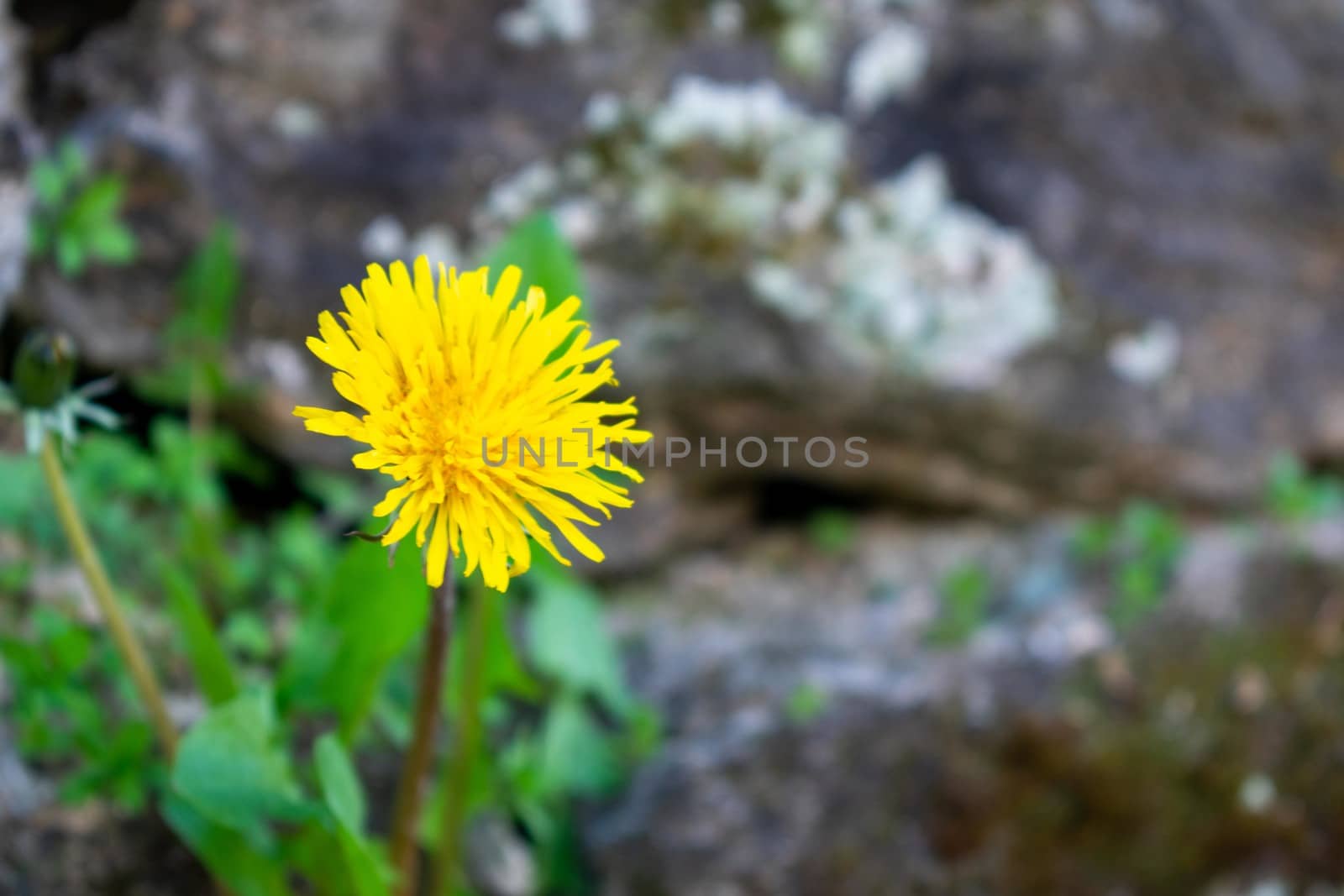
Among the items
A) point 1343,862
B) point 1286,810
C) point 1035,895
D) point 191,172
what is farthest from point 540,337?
point 1343,862

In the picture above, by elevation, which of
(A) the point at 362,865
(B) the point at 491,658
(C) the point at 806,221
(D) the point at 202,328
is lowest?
(A) the point at 362,865

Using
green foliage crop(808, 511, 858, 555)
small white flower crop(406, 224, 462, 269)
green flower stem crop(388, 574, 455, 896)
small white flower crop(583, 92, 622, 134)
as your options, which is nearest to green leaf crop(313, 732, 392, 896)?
green flower stem crop(388, 574, 455, 896)

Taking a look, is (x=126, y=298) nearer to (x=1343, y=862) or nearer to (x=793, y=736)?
(x=793, y=736)

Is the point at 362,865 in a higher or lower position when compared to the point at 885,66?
lower

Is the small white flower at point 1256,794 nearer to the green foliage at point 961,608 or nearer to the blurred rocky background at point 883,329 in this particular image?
the blurred rocky background at point 883,329

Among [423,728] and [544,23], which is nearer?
[423,728]

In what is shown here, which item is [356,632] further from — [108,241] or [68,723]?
[108,241]

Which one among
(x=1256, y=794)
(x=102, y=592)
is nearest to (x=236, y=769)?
(x=102, y=592)

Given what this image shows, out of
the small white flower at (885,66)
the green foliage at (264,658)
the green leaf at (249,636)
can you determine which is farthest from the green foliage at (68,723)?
the small white flower at (885,66)

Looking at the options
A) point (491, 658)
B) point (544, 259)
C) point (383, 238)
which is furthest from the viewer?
point (383, 238)
